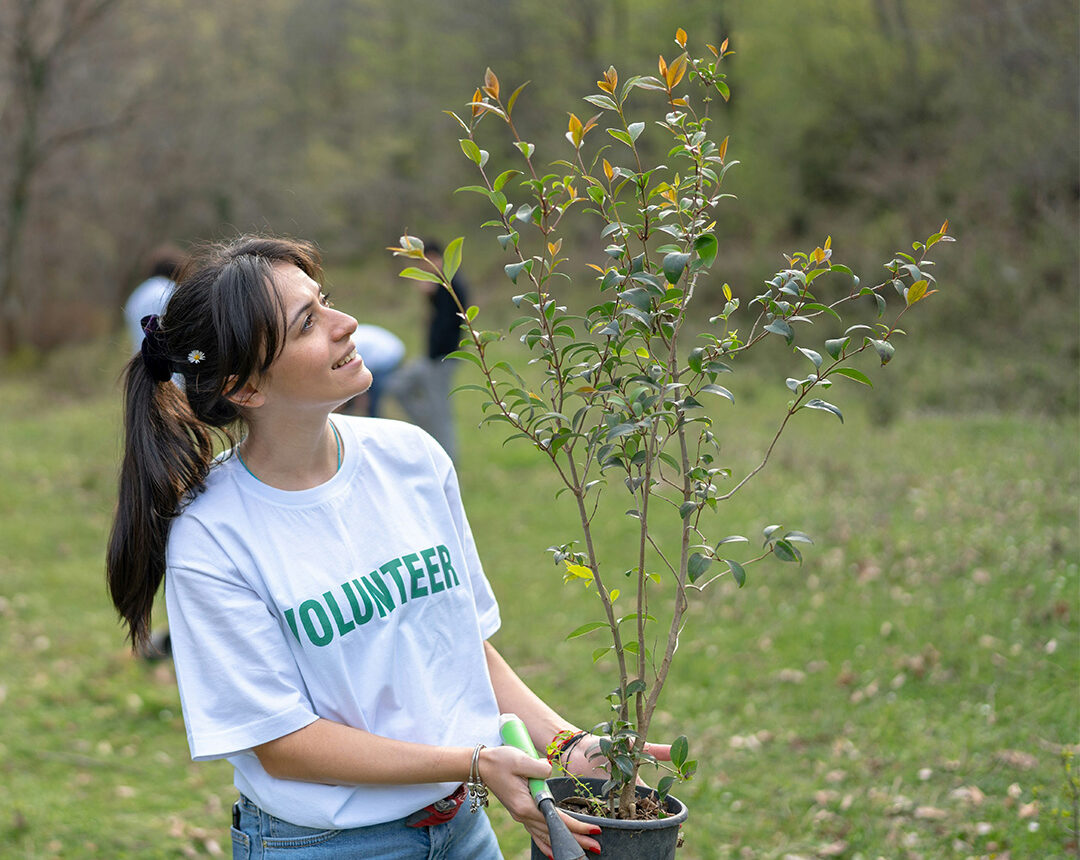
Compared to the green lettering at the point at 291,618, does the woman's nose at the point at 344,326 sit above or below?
above

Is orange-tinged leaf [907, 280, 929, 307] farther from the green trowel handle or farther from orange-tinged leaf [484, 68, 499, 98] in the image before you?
the green trowel handle

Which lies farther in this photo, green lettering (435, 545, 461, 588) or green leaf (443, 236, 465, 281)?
green lettering (435, 545, 461, 588)

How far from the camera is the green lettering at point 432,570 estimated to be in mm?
2109

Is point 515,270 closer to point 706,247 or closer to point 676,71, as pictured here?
point 706,247

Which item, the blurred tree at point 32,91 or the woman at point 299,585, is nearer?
the woman at point 299,585

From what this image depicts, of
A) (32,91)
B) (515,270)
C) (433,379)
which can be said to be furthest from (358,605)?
(32,91)

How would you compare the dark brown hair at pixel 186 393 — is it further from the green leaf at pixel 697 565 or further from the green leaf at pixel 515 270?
the green leaf at pixel 697 565

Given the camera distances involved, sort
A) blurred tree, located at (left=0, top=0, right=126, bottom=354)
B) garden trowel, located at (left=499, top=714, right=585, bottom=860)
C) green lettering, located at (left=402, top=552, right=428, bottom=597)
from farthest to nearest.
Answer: blurred tree, located at (left=0, top=0, right=126, bottom=354) → green lettering, located at (left=402, top=552, right=428, bottom=597) → garden trowel, located at (left=499, top=714, right=585, bottom=860)

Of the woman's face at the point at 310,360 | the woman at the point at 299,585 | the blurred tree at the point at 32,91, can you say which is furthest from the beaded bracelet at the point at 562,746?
the blurred tree at the point at 32,91

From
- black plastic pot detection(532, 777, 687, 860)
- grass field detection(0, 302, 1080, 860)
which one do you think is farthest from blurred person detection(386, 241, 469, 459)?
black plastic pot detection(532, 777, 687, 860)

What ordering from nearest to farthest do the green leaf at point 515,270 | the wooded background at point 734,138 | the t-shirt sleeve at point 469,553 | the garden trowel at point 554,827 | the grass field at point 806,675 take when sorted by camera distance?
1. the garden trowel at point 554,827
2. the green leaf at point 515,270
3. the t-shirt sleeve at point 469,553
4. the grass field at point 806,675
5. the wooded background at point 734,138

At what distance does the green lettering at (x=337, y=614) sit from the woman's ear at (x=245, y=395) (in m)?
0.40

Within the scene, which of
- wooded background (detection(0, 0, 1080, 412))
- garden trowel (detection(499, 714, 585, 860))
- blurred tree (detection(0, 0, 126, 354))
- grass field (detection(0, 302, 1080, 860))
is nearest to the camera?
garden trowel (detection(499, 714, 585, 860))

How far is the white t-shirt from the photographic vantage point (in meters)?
1.90
